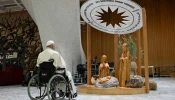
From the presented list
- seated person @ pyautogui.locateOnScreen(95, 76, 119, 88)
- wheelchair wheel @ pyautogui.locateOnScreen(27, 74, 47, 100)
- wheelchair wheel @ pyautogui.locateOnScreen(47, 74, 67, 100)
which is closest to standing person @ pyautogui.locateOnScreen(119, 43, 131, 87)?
seated person @ pyautogui.locateOnScreen(95, 76, 119, 88)

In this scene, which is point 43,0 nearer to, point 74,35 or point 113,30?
point 74,35

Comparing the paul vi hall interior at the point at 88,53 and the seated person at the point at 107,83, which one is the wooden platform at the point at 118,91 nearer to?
the paul vi hall interior at the point at 88,53

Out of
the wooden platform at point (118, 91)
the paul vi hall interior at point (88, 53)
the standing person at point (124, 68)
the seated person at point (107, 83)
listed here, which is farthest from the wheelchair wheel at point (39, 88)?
the standing person at point (124, 68)

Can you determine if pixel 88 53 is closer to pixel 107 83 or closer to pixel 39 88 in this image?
pixel 107 83

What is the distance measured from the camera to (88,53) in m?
8.03

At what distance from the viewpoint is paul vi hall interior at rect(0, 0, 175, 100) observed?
590 centimetres

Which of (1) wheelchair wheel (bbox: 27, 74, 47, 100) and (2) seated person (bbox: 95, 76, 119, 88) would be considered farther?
(2) seated person (bbox: 95, 76, 119, 88)

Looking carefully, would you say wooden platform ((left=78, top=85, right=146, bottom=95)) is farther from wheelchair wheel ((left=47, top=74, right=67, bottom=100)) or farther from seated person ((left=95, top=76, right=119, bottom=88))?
wheelchair wheel ((left=47, top=74, right=67, bottom=100))

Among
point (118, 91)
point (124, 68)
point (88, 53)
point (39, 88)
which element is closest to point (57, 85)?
point (39, 88)

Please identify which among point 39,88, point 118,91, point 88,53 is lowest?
point 118,91

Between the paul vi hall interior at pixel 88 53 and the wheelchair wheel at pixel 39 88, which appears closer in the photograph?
the wheelchair wheel at pixel 39 88

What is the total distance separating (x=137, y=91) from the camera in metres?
7.08

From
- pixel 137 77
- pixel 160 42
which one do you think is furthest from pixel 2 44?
pixel 160 42

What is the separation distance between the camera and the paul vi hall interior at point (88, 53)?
5902 millimetres
